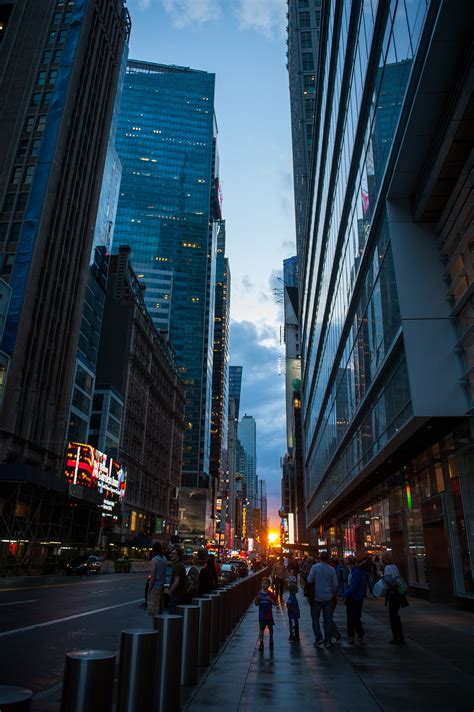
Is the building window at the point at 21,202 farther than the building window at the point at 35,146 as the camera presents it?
No

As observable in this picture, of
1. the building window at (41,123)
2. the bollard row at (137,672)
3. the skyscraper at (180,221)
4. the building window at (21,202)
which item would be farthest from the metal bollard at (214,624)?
the skyscraper at (180,221)

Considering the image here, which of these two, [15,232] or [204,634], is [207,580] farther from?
[15,232]

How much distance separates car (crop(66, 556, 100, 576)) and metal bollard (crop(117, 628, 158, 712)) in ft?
140

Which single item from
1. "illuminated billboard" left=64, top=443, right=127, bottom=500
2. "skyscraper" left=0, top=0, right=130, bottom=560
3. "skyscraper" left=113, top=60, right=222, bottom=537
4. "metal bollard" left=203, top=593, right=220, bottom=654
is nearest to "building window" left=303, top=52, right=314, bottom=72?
"skyscraper" left=0, top=0, right=130, bottom=560

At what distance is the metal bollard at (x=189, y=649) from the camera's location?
655 cm

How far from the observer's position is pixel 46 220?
50.9 meters

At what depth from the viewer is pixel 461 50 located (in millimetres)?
11383

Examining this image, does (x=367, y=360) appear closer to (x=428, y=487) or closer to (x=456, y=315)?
(x=428, y=487)

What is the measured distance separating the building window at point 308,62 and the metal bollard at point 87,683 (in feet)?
314

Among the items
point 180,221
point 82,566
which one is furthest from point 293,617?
point 180,221

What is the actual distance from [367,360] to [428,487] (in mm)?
6106

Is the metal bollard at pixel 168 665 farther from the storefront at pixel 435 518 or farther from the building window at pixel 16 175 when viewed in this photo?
the building window at pixel 16 175

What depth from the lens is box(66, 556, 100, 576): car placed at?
42.3 meters

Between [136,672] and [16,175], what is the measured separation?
58.0m
